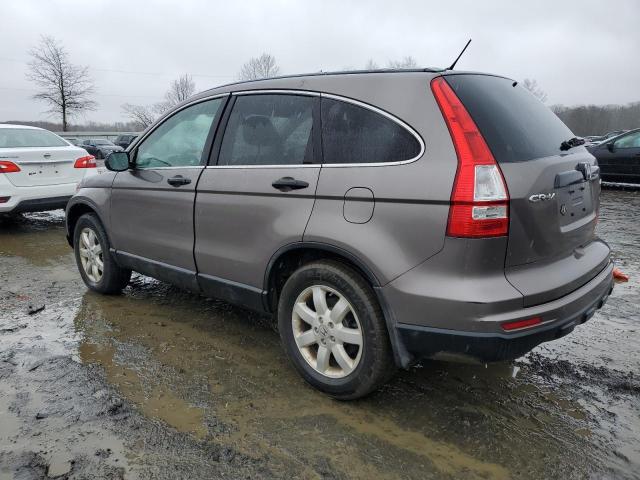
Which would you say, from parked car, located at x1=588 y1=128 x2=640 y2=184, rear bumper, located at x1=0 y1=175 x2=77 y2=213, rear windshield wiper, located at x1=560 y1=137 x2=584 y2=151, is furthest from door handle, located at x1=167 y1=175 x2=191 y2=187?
parked car, located at x1=588 y1=128 x2=640 y2=184

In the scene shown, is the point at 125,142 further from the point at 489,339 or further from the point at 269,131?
the point at 489,339

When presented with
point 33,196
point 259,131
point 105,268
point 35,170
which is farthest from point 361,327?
point 35,170

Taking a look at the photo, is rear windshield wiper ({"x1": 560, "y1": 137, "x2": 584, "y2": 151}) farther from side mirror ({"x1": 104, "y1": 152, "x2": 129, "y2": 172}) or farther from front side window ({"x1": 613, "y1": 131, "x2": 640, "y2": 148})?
front side window ({"x1": 613, "y1": 131, "x2": 640, "y2": 148})

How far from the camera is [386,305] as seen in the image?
2408 mm

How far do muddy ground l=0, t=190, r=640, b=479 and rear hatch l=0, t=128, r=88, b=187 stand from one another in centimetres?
388

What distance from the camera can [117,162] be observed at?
3.91m

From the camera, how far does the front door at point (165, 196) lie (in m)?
3.45

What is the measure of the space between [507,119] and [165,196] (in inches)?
93.8

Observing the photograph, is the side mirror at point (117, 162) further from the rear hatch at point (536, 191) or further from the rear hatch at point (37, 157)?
the rear hatch at point (37, 157)

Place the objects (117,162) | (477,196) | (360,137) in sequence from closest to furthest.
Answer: (477,196)
(360,137)
(117,162)

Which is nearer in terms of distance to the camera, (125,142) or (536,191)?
(536,191)

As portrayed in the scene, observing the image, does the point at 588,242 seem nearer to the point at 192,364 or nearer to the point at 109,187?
the point at 192,364

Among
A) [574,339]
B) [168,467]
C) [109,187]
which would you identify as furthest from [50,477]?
[574,339]

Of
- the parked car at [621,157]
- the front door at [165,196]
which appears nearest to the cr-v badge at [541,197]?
the front door at [165,196]
